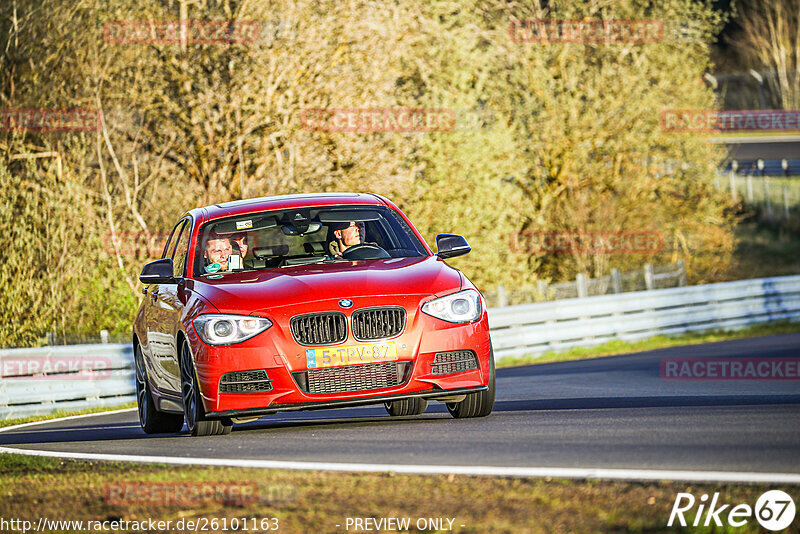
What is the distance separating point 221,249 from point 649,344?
15514mm

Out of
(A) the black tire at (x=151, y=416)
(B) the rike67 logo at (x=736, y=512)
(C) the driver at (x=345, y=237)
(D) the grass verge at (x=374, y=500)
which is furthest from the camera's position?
(A) the black tire at (x=151, y=416)

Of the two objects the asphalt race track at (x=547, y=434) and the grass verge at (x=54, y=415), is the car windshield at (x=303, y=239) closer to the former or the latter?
the asphalt race track at (x=547, y=434)

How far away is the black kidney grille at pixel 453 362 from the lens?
9016 millimetres

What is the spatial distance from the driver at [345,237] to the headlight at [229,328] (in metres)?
1.57

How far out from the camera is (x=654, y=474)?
6.32 meters

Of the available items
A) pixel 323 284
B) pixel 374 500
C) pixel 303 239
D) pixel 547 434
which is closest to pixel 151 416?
pixel 303 239

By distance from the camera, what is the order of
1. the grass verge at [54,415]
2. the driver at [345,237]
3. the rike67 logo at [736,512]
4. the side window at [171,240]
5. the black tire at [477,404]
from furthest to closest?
the grass verge at [54,415] < the side window at [171,240] < the driver at [345,237] < the black tire at [477,404] < the rike67 logo at [736,512]

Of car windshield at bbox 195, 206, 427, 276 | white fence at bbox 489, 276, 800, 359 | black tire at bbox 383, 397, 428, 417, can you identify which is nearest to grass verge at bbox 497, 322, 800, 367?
white fence at bbox 489, 276, 800, 359

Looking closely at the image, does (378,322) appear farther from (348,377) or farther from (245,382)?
(245,382)

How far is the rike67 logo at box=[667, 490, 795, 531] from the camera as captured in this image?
17.1ft

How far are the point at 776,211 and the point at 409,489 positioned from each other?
45210 millimetres

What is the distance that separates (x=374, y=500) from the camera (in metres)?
6.05

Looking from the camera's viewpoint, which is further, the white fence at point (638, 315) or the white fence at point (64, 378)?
the white fence at point (638, 315)

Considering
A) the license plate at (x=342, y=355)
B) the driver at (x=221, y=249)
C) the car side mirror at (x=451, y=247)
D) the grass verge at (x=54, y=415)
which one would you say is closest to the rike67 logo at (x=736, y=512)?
the license plate at (x=342, y=355)
